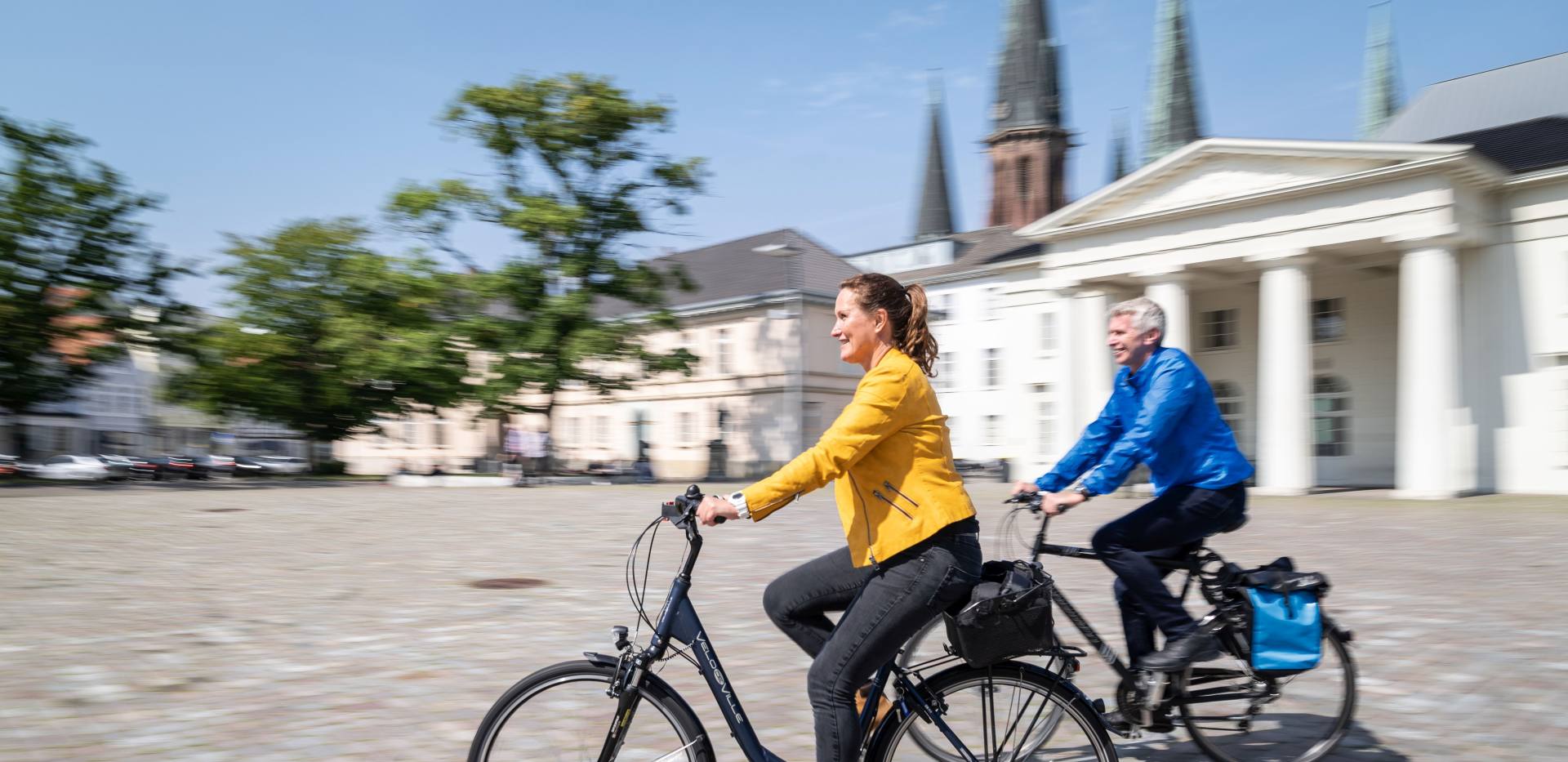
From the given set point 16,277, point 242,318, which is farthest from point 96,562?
point 242,318

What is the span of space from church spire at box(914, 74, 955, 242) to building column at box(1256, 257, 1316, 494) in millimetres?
50922

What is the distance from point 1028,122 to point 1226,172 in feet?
143

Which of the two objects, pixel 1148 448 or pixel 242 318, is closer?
pixel 1148 448

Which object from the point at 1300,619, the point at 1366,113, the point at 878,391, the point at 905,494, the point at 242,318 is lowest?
the point at 1300,619

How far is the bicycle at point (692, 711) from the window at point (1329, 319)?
122 ft

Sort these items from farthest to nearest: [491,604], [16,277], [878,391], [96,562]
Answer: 1. [16,277]
2. [96,562]
3. [491,604]
4. [878,391]

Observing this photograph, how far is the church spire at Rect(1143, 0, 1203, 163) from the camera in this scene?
232ft

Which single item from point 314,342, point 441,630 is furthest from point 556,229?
point 441,630

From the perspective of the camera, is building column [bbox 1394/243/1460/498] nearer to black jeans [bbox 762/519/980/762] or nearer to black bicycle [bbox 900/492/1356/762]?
black bicycle [bbox 900/492/1356/762]

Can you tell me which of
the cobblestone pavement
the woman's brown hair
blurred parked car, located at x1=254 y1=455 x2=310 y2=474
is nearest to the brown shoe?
the woman's brown hair

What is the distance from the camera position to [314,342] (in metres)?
42.3

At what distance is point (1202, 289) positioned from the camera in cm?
3928

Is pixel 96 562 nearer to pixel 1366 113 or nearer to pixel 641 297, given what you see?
pixel 641 297

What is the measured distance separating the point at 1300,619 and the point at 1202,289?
37546 millimetres
